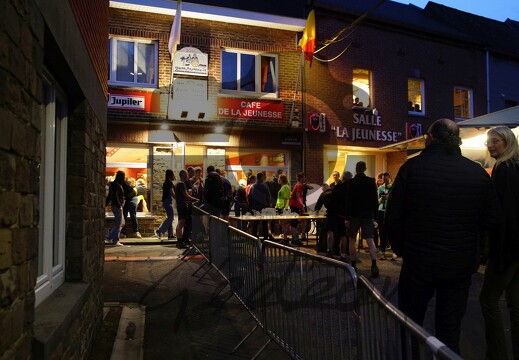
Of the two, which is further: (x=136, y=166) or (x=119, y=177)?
(x=136, y=166)

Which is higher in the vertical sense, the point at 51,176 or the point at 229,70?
the point at 229,70

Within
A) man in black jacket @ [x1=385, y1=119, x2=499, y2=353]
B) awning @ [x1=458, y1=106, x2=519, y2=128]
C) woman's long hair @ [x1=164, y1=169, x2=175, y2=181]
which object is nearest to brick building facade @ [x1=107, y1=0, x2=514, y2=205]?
woman's long hair @ [x1=164, y1=169, x2=175, y2=181]

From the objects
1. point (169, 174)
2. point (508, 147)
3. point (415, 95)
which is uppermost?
point (415, 95)

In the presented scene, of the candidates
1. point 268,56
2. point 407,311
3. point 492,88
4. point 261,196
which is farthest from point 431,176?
point 492,88

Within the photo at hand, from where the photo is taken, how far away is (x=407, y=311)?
3.22 m

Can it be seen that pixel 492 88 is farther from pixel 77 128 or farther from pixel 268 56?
pixel 77 128

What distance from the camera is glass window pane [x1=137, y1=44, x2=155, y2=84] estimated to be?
13.1 metres

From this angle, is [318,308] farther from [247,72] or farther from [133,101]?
[247,72]

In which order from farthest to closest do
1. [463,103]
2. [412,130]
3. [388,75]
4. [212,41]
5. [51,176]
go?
[463,103] → [412,130] → [388,75] → [212,41] → [51,176]

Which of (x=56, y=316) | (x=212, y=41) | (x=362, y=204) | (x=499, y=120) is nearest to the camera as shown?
(x=56, y=316)

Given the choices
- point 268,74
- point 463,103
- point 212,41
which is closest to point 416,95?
point 463,103

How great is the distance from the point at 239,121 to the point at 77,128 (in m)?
10.2

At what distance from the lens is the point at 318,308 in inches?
128

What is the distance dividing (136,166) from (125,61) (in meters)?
3.07
